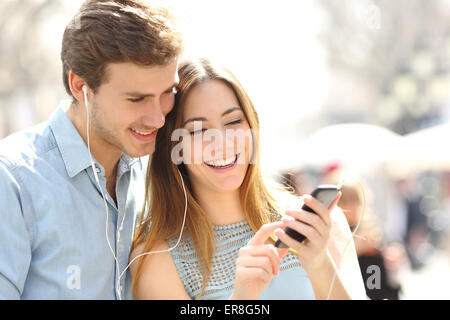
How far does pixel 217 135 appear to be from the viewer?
8.29 ft

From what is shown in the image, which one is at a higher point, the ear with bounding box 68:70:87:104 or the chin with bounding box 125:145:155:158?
the ear with bounding box 68:70:87:104

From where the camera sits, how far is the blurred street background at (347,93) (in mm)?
4887

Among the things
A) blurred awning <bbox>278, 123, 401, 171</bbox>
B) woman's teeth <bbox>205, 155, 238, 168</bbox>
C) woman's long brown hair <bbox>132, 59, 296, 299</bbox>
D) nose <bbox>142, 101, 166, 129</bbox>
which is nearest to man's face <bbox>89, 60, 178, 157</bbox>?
nose <bbox>142, 101, 166, 129</bbox>

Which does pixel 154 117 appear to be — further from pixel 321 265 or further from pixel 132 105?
pixel 321 265

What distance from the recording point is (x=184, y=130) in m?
2.63

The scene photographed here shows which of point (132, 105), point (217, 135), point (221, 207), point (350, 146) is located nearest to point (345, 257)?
point (221, 207)

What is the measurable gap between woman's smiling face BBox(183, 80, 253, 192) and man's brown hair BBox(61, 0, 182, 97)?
0.77ft

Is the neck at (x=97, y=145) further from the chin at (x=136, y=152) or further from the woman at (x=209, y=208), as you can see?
the woman at (x=209, y=208)

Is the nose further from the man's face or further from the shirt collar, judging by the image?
the shirt collar

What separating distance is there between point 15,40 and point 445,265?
29.1 feet

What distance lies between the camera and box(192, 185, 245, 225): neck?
275 centimetres

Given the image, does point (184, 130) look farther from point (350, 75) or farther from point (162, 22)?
point (350, 75)

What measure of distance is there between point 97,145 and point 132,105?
0.25m

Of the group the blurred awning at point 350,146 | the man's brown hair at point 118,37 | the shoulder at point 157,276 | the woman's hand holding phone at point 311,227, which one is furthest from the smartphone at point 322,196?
the blurred awning at point 350,146
